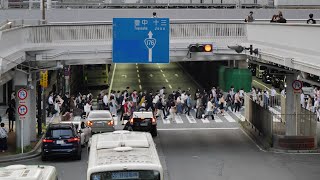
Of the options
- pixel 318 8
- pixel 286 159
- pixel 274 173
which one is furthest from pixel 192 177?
pixel 318 8

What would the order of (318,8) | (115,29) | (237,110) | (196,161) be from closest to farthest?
1. (196,161)
2. (115,29)
3. (237,110)
4. (318,8)

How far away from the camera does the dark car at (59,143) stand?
28.1 metres

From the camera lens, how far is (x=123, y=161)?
16.1 m

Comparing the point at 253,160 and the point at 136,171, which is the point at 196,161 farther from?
the point at 136,171

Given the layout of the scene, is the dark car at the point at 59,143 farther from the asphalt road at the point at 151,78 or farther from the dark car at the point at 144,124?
the asphalt road at the point at 151,78

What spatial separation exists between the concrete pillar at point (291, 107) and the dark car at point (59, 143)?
32.6ft

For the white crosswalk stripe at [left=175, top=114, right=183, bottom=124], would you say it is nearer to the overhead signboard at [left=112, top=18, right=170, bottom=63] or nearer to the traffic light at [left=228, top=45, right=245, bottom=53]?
the overhead signboard at [left=112, top=18, right=170, bottom=63]


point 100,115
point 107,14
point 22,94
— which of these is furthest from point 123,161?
point 107,14

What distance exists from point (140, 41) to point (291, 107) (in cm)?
754

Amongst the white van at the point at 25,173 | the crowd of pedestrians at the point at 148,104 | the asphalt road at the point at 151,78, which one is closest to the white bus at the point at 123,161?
the white van at the point at 25,173

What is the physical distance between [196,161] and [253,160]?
2322mm

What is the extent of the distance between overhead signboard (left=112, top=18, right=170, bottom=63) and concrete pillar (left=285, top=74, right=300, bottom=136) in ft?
18.7

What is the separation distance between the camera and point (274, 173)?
26.0m

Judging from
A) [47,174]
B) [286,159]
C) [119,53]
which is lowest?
[286,159]
